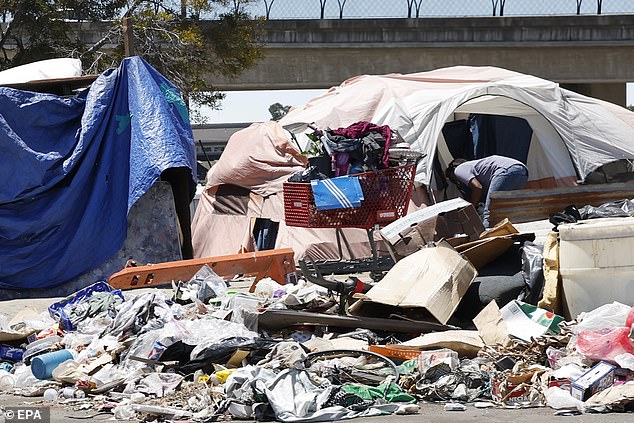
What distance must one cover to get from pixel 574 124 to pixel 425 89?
5.86 feet

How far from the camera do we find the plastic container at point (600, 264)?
21.4 feet

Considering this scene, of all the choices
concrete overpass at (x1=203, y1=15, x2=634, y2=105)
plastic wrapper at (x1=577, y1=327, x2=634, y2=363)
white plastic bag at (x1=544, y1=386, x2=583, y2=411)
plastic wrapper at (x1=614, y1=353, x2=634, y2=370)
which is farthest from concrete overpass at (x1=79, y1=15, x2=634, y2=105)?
white plastic bag at (x1=544, y1=386, x2=583, y2=411)

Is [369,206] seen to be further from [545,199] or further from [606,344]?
[606,344]

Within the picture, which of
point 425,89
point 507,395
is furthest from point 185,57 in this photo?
point 507,395

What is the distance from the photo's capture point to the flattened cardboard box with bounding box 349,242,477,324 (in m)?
6.66

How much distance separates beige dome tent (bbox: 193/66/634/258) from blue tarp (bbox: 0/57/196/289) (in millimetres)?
1872

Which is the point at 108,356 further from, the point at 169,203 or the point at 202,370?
the point at 169,203

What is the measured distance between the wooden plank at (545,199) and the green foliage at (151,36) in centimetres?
922

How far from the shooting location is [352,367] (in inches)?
225

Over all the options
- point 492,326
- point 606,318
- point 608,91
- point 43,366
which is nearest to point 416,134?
point 492,326

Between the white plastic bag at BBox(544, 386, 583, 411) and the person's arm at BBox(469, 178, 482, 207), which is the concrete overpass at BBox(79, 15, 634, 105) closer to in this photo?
the person's arm at BBox(469, 178, 482, 207)

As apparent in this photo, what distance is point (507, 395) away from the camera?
5.40m

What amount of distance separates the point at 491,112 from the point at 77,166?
530 cm

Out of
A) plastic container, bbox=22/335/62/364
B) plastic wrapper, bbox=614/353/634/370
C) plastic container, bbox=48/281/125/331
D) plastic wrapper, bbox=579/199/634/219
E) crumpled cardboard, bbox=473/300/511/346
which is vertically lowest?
plastic container, bbox=22/335/62/364
